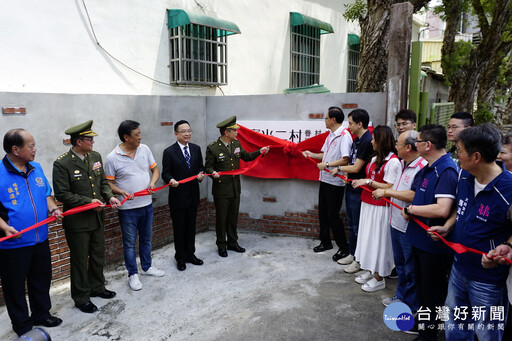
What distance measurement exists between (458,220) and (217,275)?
9.61ft

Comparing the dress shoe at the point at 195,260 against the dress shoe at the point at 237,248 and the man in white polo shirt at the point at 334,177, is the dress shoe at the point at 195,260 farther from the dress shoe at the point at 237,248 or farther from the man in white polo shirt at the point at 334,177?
the man in white polo shirt at the point at 334,177

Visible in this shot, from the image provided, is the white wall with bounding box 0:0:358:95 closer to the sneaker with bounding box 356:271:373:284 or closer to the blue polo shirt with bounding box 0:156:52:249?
the blue polo shirt with bounding box 0:156:52:249

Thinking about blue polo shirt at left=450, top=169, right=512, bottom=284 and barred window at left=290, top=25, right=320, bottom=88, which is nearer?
blue polo shirt at left=450, top=169, right=512, bottom=284

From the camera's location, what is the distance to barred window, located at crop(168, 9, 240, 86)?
618cm

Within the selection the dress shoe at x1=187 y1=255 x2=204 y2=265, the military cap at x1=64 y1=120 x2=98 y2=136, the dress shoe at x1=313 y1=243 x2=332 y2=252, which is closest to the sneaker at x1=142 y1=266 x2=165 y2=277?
the dress shoe at x1=187 y1=255 x2=204 y2=265

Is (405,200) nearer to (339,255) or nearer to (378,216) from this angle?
(378,216)

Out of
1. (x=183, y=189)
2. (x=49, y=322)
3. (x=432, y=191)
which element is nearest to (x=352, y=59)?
(x=183, y=189)

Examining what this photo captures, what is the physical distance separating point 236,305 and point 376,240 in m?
1.63

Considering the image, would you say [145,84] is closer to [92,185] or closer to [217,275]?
[92,185]

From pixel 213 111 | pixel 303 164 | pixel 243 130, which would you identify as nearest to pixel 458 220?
pixel 303 164

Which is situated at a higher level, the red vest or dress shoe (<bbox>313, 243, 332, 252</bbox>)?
the red vest

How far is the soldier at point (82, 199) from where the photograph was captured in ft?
12.0

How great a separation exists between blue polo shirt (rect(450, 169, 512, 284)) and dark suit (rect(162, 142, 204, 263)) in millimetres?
3174

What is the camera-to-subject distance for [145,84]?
19.5ft
